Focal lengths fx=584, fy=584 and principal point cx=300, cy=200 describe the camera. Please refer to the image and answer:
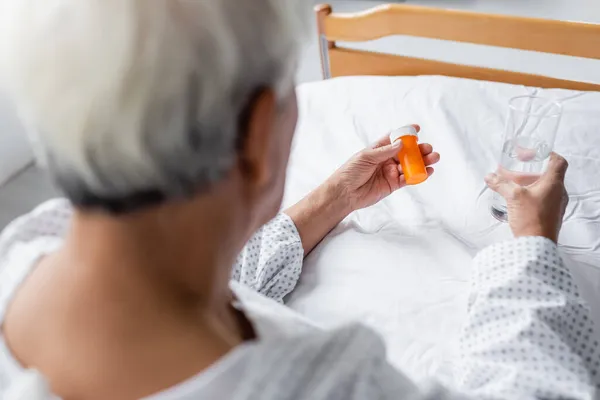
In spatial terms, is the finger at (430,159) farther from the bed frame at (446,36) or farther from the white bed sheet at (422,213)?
the bed frame at (446,36)

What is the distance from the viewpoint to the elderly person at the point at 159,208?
0.38 m

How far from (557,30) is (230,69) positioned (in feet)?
3.75

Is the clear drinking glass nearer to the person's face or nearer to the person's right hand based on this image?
the person's right hand

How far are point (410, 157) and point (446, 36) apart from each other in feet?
1.90

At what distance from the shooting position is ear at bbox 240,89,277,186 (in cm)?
44

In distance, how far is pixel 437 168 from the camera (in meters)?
1.17

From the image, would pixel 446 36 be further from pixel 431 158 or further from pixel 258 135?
pixel 258 135

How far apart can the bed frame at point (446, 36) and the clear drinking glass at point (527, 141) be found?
0.65 ft

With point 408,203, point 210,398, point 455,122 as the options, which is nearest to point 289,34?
point 210,398

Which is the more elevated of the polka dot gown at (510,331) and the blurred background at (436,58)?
the polka dot gown at (510,331)

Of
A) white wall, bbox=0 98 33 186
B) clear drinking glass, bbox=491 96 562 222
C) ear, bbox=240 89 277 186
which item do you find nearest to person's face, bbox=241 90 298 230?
ear, bbox=240 89 277 186

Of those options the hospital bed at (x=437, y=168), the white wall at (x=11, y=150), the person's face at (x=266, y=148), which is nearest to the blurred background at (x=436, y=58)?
the white wall at (x=11, y=150)

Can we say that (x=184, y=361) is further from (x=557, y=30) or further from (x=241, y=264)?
(x=557, y=30)

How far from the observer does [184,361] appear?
0.45 metres
